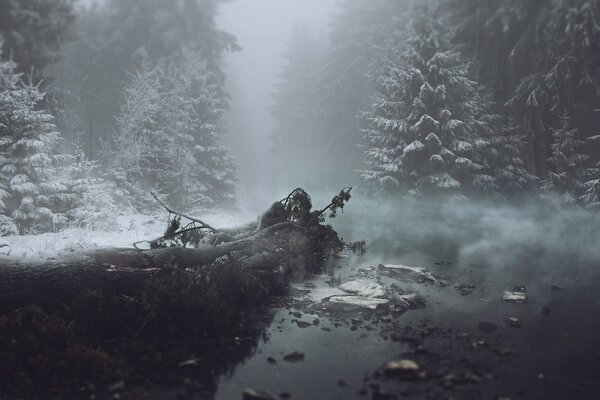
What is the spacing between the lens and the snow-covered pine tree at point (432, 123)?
68.3ft

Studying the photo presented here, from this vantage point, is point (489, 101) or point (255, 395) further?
point (489, 101)

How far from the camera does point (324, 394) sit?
4.66 meters

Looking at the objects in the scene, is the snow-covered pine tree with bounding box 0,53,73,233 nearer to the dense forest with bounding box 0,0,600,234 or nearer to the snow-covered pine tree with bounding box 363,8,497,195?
the dense forest with bounding box 0,0,600,234

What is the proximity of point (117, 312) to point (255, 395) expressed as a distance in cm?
327

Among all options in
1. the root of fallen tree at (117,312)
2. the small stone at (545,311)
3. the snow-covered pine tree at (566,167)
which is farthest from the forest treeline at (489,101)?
the root of fallen tree at (117,312)

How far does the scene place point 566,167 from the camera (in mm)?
18312

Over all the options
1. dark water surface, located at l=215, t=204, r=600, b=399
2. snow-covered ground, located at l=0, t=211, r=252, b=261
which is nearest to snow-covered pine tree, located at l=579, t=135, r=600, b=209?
dark water surface, located at l=215, t=204, r=600, b=399

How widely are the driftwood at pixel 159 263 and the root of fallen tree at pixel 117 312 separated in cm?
2

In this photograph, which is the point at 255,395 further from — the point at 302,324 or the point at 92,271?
the point at 92,271

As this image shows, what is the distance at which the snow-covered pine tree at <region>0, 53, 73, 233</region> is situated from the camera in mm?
12969

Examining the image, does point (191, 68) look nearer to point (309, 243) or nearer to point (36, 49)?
point (36, 49)

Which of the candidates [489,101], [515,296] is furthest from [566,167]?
[515,296]

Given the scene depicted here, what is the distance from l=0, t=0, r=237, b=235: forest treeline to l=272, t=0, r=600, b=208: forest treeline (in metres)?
9.91

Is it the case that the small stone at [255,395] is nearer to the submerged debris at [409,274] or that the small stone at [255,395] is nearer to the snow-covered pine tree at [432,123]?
the submerged debris at [409,274]
